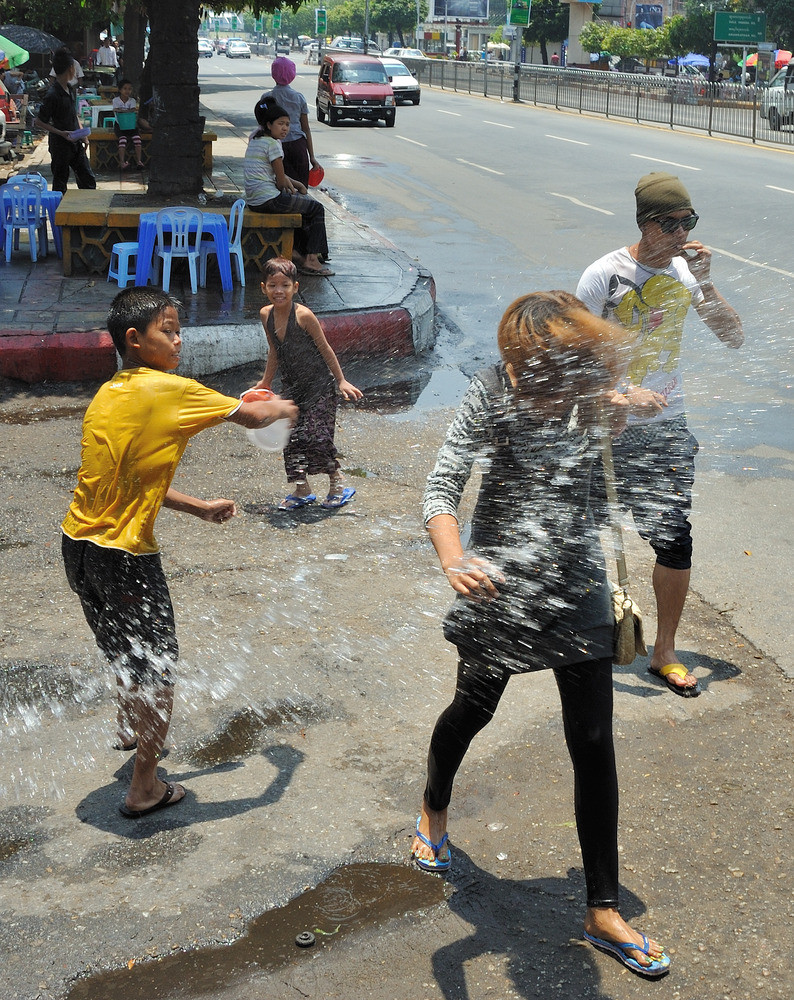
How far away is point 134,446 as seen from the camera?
10.5 ft

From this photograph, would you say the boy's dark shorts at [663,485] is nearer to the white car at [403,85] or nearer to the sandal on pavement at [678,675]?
the sandal on pavement at [678,675]

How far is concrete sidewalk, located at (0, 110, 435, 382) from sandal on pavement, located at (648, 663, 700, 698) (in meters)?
4.86

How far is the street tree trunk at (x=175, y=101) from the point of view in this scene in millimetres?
11617

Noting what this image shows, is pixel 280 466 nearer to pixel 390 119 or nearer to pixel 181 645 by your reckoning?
pixel 181 645

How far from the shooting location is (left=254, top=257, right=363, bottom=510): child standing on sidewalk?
5822 millimetres

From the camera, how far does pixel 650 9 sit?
94.5 m

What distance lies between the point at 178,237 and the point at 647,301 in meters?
6.40

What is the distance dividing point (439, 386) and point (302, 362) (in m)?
2.58

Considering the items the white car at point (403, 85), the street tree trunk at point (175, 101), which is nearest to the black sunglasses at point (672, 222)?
the street tree trunk at point (175, 101)

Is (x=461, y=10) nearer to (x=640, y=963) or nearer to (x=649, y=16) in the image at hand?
(x=649, y=16)

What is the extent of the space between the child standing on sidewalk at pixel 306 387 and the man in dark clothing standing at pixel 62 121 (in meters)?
9.12

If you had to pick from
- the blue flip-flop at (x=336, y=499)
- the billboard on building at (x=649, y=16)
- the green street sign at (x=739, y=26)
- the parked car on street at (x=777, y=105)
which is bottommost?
the blue flip-flop at (x=336, y=499)

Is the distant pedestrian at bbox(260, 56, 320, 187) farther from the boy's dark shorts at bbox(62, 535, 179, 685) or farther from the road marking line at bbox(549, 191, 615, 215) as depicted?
the boy's dark shorts at bbox(62, 535, 179, 685)

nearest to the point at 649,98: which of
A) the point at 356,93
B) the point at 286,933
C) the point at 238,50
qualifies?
the point at 356,93
